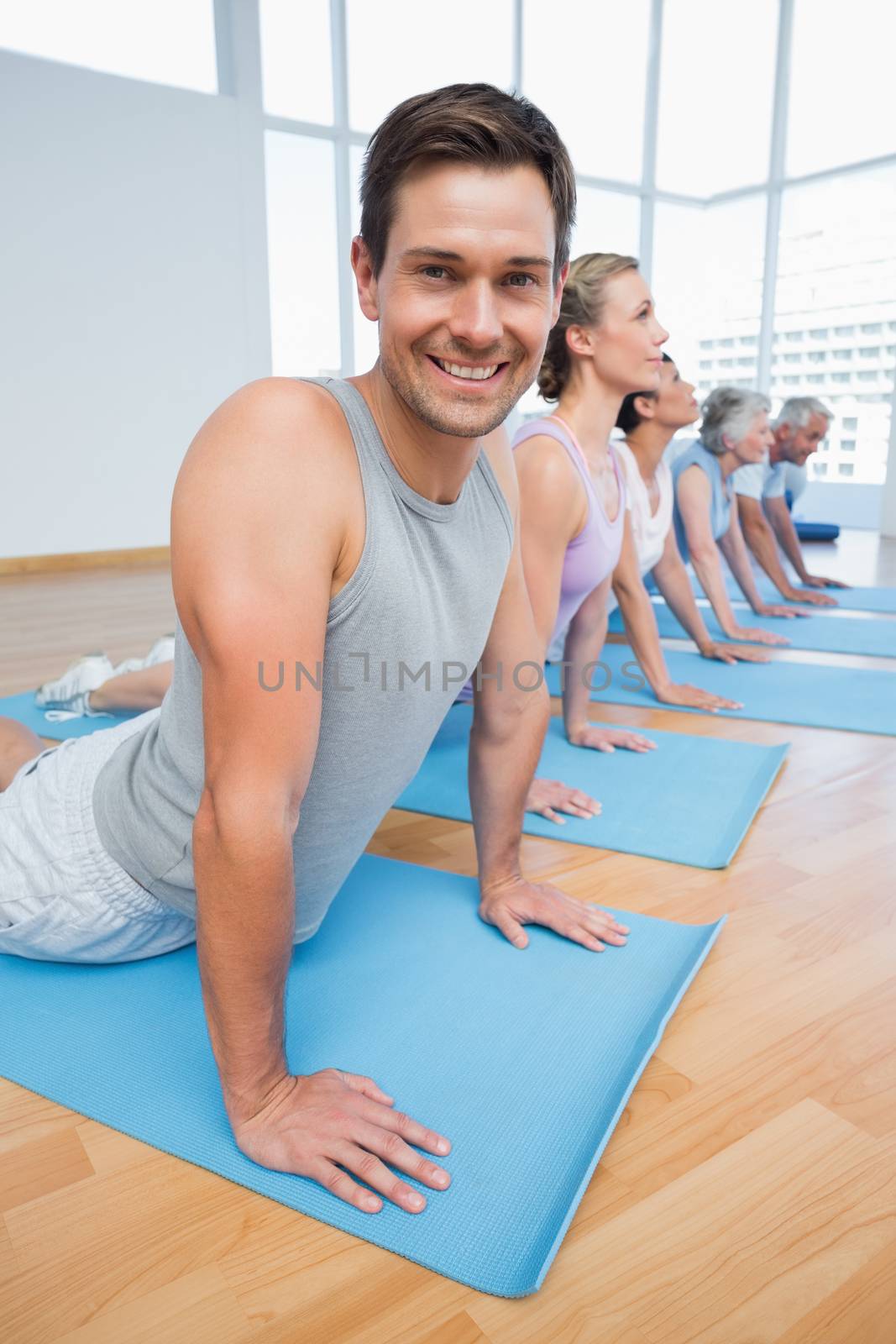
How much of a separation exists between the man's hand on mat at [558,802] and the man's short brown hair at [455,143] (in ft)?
3.40

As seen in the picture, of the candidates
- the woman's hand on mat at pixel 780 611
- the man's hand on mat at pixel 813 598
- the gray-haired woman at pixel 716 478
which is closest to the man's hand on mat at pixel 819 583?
the man's hand on mat at pixel 813 598

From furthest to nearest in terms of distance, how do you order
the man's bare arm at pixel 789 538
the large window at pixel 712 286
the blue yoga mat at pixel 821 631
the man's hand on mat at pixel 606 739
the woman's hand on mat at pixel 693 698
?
the large window at pixel 712 286 → the man's bare arm at pixel 789 538 → the blue yoga mat at pixel 821 631 → the woman's hand on mat at pixel 693 698 → the man's hand on mat at pixel 606 739

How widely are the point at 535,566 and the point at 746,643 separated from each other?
5.69ft

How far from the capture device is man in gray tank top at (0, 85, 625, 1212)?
0.78 m

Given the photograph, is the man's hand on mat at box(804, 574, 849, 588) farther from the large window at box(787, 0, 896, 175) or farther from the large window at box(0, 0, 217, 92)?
the large window at box(0, 0, 217, 92)

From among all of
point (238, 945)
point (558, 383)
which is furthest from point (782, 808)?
point (238, 945)

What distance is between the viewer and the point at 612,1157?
90 cm

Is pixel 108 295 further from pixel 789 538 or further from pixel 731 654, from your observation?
pixel 731 654

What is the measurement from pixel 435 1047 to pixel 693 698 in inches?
62.6

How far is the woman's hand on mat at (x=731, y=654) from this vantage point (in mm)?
2971

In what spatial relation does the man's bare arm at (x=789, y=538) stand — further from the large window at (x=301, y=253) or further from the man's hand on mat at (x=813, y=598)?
the large window at (x=301, y=253)

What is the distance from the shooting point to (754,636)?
3236 mm

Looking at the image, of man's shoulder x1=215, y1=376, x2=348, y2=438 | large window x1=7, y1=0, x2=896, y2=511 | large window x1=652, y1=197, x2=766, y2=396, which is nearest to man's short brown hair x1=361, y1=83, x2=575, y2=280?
man's shoulder x1=215, y1=376, x2=348, y2=438

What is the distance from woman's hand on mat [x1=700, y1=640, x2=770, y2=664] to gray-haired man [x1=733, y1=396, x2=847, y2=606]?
104 cm
